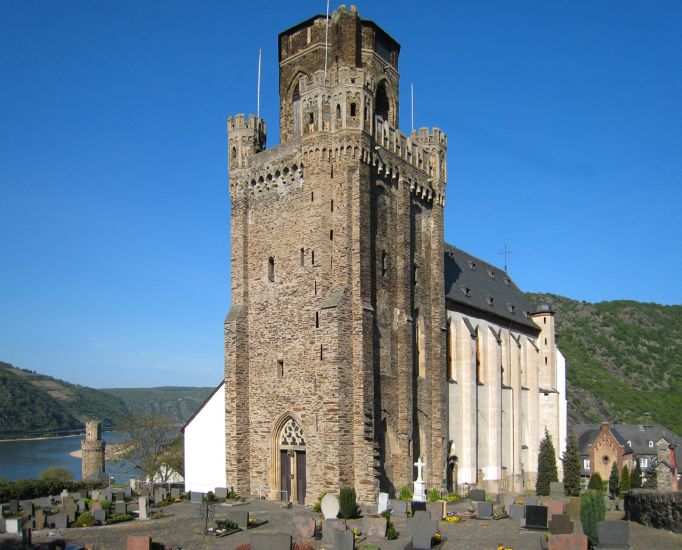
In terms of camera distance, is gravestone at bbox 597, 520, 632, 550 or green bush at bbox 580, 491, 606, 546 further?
green bush at bbox 580, 491, 606, 546

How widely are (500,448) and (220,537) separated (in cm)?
2473

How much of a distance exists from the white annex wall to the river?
120ft

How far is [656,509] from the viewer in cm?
2448

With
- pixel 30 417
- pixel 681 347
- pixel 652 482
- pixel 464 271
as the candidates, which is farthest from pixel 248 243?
pixel 30 417

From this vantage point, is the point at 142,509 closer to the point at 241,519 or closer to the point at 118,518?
the point at 118,518

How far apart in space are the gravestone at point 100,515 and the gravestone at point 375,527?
33.8 feet

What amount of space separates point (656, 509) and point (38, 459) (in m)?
119

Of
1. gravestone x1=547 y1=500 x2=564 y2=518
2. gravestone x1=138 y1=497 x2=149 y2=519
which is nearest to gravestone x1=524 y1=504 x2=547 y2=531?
gravestone x1=547 y1=500 x2=564 y2=518

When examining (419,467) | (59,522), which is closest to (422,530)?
(419,467)

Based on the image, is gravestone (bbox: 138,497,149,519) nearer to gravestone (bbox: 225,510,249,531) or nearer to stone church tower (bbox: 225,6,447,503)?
gravestone (bbox: 225,510,249,531)

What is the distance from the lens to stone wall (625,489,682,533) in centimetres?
2369

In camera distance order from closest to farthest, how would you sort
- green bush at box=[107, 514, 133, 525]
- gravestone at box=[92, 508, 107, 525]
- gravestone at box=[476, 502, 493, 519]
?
gravestone at box=[92, 508, 107, 525], green bush at box=[107, 514, 133, 525], gravestone at box=[476, 502, 493, 519]

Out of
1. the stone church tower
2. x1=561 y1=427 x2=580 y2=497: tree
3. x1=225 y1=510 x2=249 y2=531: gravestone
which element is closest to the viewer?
x1=225 y1=510 x2=249 y2=531: gravestone

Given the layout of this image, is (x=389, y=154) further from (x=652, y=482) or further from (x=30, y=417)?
(x=30, y=417)
